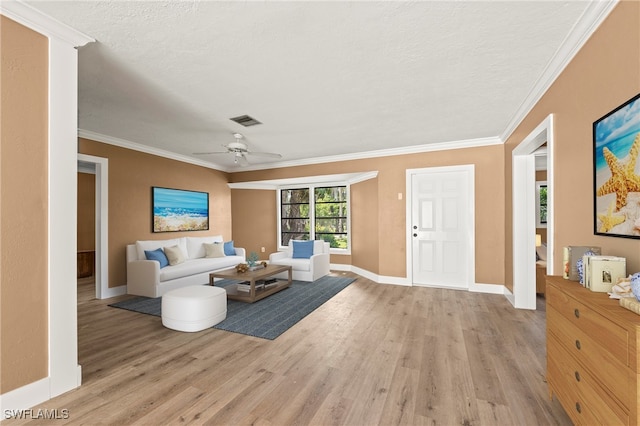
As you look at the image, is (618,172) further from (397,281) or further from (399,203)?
(397,281)

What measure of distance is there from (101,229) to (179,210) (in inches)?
57.1

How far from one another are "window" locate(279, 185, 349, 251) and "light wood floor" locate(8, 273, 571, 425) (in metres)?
3.42

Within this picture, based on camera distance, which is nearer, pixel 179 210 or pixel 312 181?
pixel 179 210

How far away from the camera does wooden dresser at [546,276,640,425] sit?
1041mm

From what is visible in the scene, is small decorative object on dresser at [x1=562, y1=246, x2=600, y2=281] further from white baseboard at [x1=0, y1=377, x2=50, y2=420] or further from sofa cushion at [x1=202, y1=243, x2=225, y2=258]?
sofa cushion at [x1=202, y1=243, x2=225, y2=258]

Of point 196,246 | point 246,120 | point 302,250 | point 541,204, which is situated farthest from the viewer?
point 302,250

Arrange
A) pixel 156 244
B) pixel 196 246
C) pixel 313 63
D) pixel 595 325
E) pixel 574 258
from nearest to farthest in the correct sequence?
pixel 595 325 → pixel 574 258 → pixel 313 63 → pixel 156 244 → pixel 196 246

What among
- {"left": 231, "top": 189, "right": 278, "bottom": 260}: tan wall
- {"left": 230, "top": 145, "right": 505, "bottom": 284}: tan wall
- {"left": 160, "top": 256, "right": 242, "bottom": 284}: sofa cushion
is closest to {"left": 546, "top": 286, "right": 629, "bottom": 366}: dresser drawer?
{"left": 230, "top": 145, "right": 505, "bottom": 284}: tan wall

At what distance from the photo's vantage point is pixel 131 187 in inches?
190

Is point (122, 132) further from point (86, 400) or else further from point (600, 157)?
point (600, 157)

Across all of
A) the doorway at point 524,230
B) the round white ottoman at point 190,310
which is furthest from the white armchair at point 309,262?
the doorway at point 524,230

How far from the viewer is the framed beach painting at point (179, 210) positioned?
17.2 ft

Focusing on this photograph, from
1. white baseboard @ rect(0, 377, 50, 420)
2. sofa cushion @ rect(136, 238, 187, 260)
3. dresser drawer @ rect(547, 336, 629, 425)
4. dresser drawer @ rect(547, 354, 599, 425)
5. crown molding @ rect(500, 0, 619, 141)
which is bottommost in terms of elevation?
white baseboard @ rect(0, 377, 50, 420)

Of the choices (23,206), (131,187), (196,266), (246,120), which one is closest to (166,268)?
(196,266)
